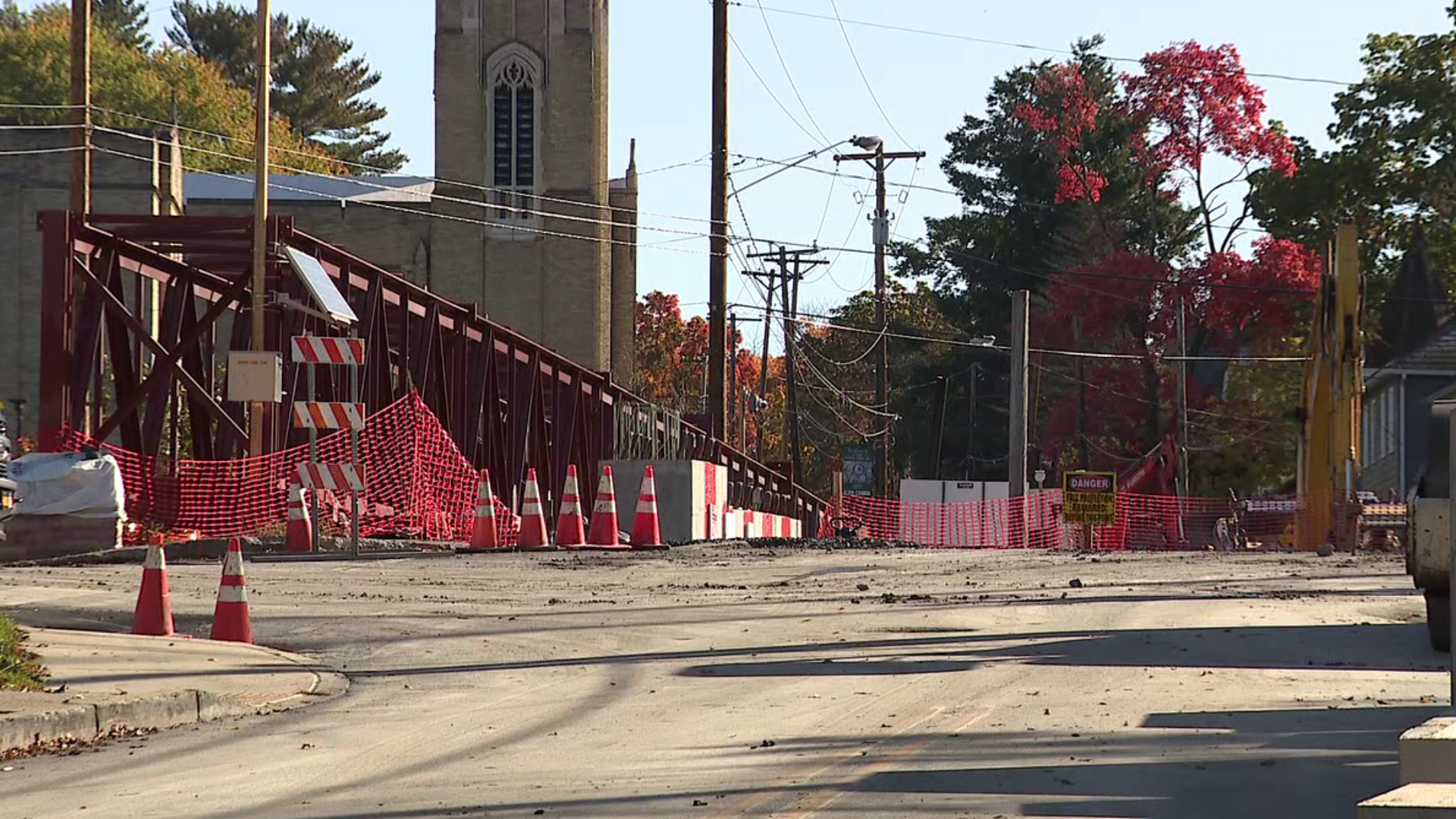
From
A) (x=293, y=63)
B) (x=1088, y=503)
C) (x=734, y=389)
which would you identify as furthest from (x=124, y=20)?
(x=1088, y=503)

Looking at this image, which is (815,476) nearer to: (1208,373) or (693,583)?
(1208,373)

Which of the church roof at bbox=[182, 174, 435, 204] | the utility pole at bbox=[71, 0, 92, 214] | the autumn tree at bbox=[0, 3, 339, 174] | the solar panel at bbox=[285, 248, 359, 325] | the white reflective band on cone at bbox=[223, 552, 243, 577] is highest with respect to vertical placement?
the autumn tree at bbox=[0, 3, 339, 174]

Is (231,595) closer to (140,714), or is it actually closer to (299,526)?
(140,714)

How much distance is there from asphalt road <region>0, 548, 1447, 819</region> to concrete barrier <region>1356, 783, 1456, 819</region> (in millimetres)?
1341

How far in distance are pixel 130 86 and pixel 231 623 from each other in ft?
254

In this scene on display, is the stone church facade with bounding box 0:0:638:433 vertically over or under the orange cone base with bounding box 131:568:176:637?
over

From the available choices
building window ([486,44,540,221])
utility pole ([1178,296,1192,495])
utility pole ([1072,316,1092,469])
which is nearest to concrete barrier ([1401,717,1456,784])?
utility pole ([1178,296,1192,495])

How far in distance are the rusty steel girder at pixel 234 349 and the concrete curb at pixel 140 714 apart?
1605 centimetres

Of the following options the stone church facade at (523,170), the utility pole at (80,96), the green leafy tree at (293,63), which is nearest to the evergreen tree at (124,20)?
the green leafy tree at (293,63)

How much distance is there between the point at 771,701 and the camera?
37.6ft

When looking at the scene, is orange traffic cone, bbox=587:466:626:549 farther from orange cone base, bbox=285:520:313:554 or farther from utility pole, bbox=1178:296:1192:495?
utility pole, bbox=1178:296:1192:495

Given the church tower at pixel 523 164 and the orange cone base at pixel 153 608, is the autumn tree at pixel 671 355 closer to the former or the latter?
the church tower at pixel 523 164

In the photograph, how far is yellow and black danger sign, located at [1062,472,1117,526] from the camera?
46750 millimetres

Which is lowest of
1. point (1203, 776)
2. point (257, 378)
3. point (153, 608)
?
point (1203, 776)
